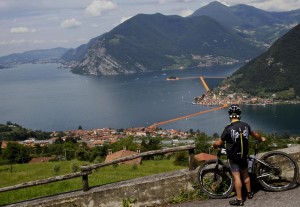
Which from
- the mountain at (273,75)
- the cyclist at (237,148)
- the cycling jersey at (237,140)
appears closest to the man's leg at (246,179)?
the cyclist at (237,148)

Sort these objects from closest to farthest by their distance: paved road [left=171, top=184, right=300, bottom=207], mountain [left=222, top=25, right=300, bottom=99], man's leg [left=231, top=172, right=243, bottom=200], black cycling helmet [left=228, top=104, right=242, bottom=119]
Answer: paved road [left=171, top=184, right=300, bottom=207] < man's leg [left=231, top=172, right=243, bottom=200] < black cycling helmet [left=228, top=104, right=242, bottom=119] < mountain [left=222, top=25, right=300, bottom=99]

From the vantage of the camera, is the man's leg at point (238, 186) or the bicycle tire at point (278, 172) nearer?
the man's leg at point (238, 186)

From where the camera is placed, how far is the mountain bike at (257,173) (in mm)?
6480

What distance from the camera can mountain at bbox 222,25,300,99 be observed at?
160 metres

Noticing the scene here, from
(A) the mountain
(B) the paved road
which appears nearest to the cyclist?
(B) the paved road

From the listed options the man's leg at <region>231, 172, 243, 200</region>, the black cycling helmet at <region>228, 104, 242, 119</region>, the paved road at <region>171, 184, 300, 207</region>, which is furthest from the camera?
the black cycling helmet at <region>228, 104, 242, 119</region>

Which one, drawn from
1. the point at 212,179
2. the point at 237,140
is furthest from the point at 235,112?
the point at 212,179

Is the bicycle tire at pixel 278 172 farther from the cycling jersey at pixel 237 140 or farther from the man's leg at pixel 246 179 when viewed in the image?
the cycling jersey at pixel 237 140

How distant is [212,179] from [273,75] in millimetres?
180305

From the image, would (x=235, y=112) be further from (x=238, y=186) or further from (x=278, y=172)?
(x=278, y=172)

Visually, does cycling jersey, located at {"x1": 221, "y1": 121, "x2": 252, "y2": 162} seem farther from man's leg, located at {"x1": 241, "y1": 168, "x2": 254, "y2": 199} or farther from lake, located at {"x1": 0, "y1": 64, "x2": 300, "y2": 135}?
lake, located at {"x1": 0, "y1": 64, "x2": 300, "y2": 135}

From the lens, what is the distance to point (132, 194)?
675 centimetres

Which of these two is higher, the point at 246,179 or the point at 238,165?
the point at 238,165

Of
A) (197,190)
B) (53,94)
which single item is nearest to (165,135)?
(197,190)
